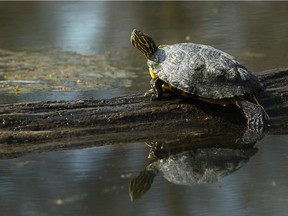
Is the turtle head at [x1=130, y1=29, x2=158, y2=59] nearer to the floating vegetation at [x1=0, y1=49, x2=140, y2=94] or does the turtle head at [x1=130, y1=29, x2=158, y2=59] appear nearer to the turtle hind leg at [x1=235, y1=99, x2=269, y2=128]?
the turtle hind leg at [x1=235, y1=99, x2=269, y2=128]

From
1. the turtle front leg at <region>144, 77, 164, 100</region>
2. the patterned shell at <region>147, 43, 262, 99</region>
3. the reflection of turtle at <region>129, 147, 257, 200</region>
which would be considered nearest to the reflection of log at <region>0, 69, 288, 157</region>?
the turtle front leg at <region>144, 77, 164, 100</region>

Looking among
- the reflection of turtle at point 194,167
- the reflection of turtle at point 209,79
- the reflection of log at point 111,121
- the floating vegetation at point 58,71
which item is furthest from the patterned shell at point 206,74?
the floating vegetation at point 58,71

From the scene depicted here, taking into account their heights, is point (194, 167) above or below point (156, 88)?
below

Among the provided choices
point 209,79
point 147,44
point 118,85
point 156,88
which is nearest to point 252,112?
point 209,79

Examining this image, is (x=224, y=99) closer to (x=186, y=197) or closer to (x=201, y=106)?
(x=201, y=106)

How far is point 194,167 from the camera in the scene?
384cm

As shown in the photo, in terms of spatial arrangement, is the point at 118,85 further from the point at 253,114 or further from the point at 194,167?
the point at 194,167

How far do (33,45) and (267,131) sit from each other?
358 cm

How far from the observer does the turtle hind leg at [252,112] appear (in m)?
4.30

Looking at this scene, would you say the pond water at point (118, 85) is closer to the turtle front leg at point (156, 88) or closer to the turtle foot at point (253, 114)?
the turtle foot at point (253, 114)

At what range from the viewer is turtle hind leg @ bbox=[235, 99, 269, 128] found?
14.1 ft

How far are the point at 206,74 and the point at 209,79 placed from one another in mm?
36

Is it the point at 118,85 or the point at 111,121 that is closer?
the point at 111,121

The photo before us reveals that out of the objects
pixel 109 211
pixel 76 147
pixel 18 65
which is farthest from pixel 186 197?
pixel 18 65
